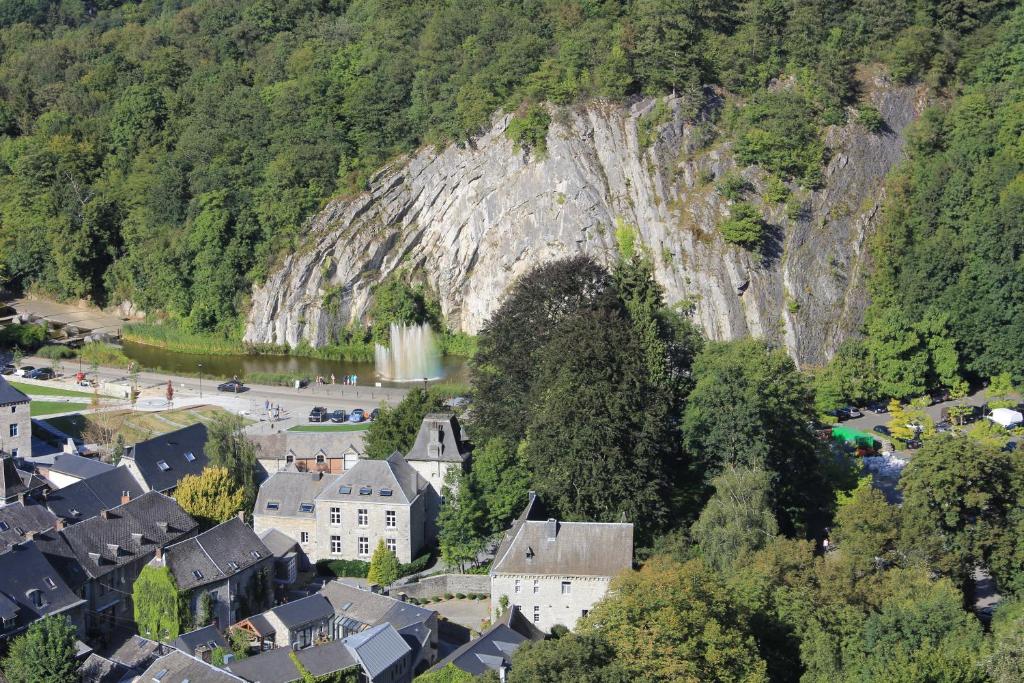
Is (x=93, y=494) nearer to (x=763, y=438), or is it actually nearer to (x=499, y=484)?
(x=499, y=484)

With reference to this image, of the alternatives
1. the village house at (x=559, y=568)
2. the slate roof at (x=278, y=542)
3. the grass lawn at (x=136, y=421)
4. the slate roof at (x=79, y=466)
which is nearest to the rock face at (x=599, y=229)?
the grass lawn at (x=136, y=421)

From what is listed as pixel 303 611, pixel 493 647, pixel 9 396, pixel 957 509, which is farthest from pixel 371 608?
pixel 9 396

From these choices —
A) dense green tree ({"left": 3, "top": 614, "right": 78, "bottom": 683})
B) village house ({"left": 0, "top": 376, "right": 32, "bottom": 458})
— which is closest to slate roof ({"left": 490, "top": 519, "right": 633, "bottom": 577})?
dense green tree ({"left": 3, "top": 614, "right": 78, "bottom": 683})

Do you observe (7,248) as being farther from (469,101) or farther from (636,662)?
(636,662)

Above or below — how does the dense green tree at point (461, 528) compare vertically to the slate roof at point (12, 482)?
below

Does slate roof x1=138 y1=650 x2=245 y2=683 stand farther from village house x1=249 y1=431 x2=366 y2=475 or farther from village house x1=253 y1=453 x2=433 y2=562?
village house x1=249 y1=431 x2=366 y2=475

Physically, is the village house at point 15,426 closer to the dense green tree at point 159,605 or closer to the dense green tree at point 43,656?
the dense green tree at point 159,605
